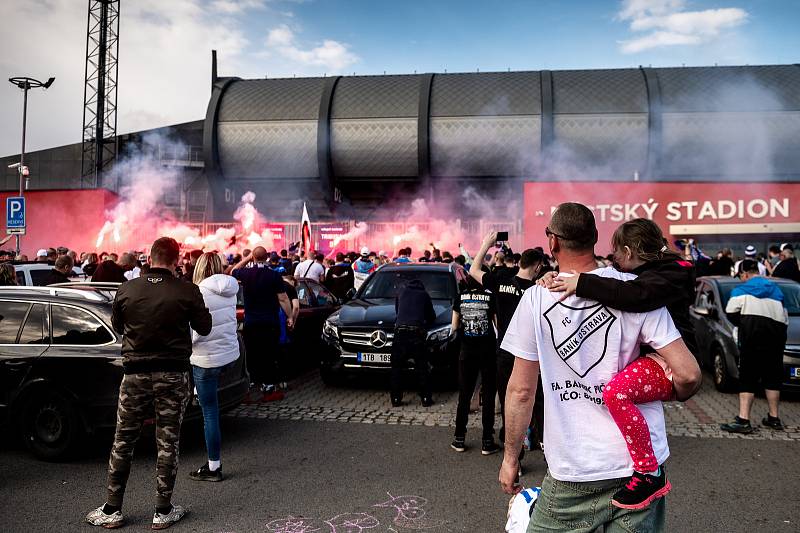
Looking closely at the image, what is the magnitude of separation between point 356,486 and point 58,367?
8.77 ft

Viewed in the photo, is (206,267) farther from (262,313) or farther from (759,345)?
(759,345)

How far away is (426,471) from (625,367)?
10.0ft

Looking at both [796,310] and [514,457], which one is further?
[796,310]

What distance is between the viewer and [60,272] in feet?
28.0

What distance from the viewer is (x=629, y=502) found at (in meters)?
1.93

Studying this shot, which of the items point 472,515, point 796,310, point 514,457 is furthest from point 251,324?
point 796,310

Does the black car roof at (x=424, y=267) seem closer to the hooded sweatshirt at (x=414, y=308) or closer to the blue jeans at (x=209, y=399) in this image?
the hooded sweatshirt at (x=414, y=308)

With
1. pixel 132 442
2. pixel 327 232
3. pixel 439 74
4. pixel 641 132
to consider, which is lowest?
pixel 132 442

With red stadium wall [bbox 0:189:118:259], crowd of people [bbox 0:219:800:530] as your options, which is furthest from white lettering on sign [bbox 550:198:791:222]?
red stadium wall [bbox 0:189:118:259]

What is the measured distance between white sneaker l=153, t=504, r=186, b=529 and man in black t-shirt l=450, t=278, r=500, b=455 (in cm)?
238

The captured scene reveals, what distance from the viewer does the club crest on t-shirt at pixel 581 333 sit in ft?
6.54

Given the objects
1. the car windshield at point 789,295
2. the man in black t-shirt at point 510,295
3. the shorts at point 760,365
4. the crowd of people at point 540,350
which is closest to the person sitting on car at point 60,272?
the crowd of people at point 540,350

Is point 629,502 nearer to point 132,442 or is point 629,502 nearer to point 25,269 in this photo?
point 132,442

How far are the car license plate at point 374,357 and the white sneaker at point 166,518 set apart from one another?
12.1 feet
